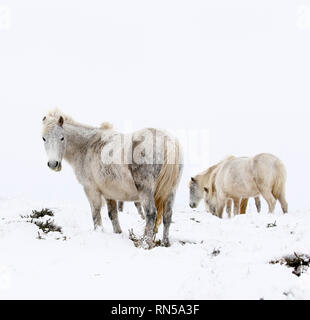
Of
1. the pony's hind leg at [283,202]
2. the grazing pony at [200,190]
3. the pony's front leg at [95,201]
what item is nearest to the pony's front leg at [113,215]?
the pony's front leg at [95,201]

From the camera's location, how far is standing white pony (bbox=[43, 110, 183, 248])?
19.3 ft

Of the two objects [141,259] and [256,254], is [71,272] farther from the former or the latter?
[256,254]

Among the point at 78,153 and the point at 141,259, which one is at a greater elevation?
the point at 78,153

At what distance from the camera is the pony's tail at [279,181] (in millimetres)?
12641

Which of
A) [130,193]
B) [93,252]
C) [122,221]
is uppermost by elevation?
[130,193]

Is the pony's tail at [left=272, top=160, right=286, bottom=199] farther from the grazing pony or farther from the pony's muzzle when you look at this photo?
the pony's muzzle

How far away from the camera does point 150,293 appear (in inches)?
142

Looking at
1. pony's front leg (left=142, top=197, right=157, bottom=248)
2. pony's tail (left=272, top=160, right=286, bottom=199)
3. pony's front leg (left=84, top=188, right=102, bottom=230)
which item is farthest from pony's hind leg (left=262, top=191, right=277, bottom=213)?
pony's front leg (left=142, top=197, right=157, bottom=248)

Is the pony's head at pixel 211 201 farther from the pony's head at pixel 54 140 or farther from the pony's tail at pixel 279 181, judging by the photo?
the pony's head at pixel 54 140

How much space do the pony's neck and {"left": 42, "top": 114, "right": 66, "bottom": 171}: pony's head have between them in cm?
19

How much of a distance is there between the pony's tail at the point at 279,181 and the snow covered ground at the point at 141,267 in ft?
20.1

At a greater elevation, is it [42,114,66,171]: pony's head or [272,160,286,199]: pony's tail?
[42,114,66,171]: pony's head
